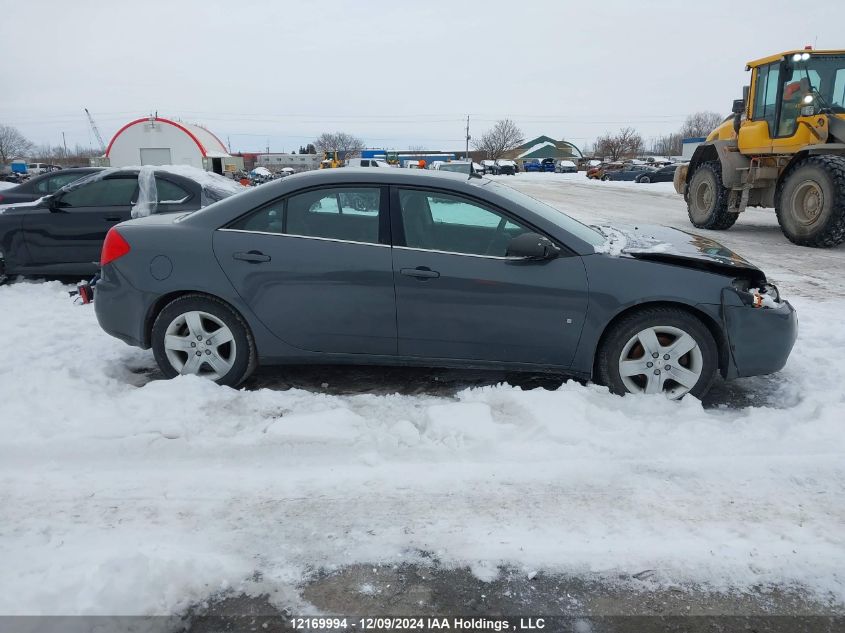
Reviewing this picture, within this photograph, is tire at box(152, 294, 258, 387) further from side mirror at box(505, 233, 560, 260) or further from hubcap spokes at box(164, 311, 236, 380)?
side mirror at box(505, 233, 560, 260)

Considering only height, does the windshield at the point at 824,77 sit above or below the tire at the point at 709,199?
above

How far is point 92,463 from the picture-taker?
9.82 ft

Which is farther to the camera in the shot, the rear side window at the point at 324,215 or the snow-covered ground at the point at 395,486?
the rear side window at the point at 324,215

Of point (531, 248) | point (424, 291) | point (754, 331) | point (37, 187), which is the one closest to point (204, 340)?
point (424, 291)

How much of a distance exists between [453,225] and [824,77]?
32.2ft

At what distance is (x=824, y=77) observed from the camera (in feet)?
32.7

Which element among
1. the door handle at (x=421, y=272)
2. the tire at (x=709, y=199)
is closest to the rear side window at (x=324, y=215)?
the door handle at (x=421, y=272)

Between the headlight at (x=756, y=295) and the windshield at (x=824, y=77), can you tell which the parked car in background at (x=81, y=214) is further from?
the windshield at (x=824, y=77)

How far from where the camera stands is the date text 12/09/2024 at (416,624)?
2.00 metres

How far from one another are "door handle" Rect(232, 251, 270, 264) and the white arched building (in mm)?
34673

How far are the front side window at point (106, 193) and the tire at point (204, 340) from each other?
4.20 meters

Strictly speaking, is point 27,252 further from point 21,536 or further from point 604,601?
point 604,601

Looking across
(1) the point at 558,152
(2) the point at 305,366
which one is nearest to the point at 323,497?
(2) the point at 305,366

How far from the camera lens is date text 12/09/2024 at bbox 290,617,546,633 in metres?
2.00
